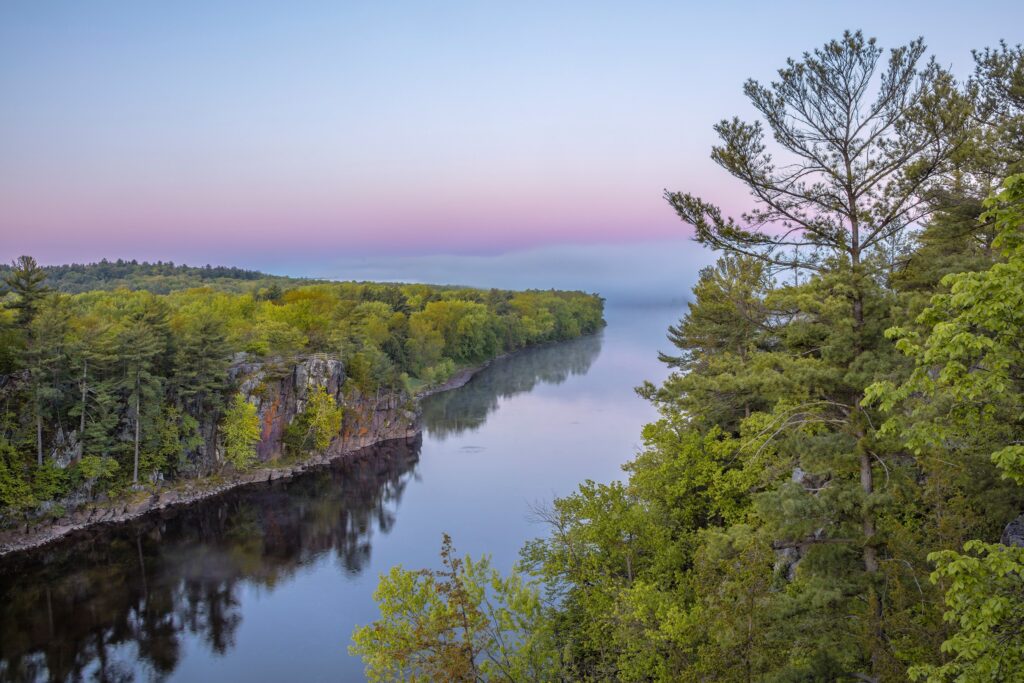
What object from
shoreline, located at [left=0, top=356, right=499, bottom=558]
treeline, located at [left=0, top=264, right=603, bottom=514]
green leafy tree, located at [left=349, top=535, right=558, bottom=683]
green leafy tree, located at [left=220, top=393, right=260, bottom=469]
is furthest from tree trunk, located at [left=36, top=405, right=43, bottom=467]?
green leafy tree, located at [left=349, top=535, right=558, bottom=683]

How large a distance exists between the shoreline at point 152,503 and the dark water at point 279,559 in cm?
83

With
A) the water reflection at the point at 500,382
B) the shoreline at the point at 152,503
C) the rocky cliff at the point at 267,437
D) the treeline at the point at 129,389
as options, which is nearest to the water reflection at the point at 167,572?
the shoreline at the point at 152,503

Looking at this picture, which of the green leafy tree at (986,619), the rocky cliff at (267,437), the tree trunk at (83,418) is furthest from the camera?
the tree trunk at (83,418)

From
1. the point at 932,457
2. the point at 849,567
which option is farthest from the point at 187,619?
the point at 932,457

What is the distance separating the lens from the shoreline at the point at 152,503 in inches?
1110

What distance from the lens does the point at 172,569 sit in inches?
1062

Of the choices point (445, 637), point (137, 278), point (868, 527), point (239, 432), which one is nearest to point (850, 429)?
point (868, 527)

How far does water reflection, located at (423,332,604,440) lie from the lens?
53094mm

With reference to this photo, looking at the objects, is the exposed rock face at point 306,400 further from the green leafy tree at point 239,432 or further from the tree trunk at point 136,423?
the tree trunk at point 136,423

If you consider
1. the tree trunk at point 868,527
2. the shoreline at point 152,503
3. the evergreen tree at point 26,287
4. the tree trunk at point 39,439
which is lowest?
the shoreline at point 152,503

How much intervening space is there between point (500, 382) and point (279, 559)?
4493 centimetres

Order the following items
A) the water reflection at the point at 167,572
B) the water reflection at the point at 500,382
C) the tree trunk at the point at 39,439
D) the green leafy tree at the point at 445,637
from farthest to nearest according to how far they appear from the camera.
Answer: the water reflection at the point at 500,382 < the tree trunk at the point at 39,439 < the water reflection at the point at 167,572 < the green leafy tree at the point at 445,637

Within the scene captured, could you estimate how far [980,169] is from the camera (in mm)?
14008

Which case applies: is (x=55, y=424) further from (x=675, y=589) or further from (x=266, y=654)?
(x=675, y=589)
